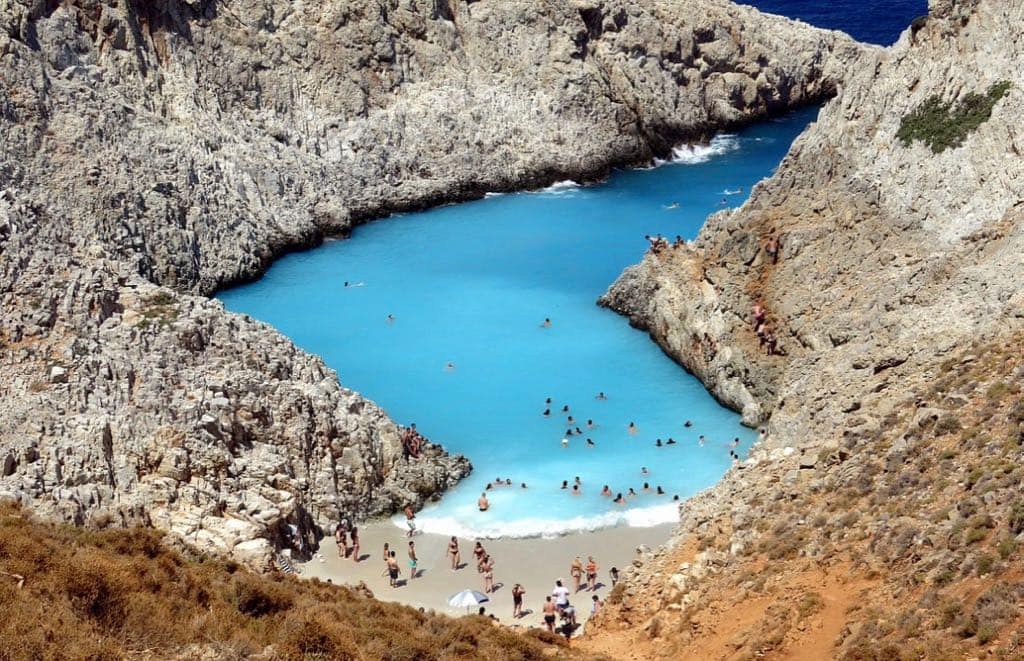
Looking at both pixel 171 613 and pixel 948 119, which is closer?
pixel 171 613

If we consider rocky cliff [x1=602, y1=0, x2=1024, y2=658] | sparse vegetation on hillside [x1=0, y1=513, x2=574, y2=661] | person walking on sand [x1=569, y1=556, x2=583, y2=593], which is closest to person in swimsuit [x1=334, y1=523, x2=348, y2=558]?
person walking on sand [x1=569, y1=556, x2=583, y2=593]

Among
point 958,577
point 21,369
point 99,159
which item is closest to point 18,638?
point 958,577

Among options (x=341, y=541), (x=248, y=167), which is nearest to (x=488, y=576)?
(x=341, y=541)

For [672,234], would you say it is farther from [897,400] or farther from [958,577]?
[958,577]

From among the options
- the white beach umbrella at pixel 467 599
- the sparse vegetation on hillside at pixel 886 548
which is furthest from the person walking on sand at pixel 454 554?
the sparse vegetation on hillside at pixel 886 548

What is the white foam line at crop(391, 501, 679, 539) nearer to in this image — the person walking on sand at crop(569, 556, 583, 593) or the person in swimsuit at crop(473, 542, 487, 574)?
the person in swimsuit at crop(473, 542, 487, 574)

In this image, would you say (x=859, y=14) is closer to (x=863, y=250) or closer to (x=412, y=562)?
(x=863, y=250)
